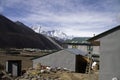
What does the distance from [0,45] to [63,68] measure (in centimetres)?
7478

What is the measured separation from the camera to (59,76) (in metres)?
33.2

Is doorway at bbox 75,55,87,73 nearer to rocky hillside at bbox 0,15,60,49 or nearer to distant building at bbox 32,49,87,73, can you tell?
distant building at bbox 32,49,87,73

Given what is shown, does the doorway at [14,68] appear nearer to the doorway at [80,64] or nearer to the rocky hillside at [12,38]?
the doorway at [80,64]

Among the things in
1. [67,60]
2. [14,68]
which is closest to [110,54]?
[14,68]

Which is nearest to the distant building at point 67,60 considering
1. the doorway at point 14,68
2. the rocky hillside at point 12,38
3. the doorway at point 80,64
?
the doorway at point 80,64

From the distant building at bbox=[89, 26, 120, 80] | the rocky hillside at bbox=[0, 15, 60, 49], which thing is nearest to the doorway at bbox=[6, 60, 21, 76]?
the distant building at bbox=[89, 26, 120, 80]

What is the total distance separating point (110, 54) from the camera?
2259 cm

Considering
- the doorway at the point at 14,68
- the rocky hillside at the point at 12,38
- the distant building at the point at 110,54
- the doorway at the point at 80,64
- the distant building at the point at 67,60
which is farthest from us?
the rocky hillside at the point at 12,38

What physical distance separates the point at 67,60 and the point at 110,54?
2020cm

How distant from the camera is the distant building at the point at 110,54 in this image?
73.2ft

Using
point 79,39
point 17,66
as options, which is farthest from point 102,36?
point 79,39

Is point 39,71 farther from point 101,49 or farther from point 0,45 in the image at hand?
point 0,45

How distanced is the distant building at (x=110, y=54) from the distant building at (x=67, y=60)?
61.1 feet

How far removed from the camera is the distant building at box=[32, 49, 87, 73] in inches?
1644
